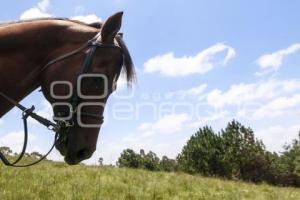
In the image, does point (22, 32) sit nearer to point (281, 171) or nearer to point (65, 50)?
point (65, 50)

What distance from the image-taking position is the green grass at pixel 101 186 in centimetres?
1087

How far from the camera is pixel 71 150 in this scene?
437 centimetres

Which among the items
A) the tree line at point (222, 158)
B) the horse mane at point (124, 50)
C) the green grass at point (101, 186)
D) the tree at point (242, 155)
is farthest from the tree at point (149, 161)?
the horse mane at point (124, 50)

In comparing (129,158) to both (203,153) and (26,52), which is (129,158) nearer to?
(203,153)

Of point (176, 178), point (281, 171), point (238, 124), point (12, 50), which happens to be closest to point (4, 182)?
point (176, 178)

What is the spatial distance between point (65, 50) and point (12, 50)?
58 cm

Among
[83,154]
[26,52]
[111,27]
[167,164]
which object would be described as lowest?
[83,154]

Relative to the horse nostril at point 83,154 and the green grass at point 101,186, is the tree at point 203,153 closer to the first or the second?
the green grass at point 101,186

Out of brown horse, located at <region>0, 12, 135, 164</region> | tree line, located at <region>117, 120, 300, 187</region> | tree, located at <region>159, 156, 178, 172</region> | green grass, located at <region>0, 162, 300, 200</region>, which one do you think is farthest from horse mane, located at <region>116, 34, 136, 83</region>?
tree, located at <region>159, 156, 178, 172</region>

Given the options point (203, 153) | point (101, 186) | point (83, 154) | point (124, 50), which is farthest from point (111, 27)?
point (203, 153)

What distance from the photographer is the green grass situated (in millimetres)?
10867

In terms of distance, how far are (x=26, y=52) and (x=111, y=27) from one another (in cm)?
98

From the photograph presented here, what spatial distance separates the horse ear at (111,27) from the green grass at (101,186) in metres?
6.34

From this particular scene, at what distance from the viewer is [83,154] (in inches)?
173
